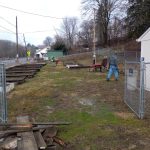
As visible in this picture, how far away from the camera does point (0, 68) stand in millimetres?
8383

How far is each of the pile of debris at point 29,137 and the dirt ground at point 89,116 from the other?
0.91 feet

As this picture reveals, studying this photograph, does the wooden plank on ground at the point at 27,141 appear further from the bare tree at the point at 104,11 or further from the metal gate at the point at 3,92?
the bare tree at the point at 104,11

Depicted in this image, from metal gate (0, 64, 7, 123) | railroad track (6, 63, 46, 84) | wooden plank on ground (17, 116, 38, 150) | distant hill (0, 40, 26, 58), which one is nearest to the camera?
wooden plank on ground (17, 116, 38, 150)

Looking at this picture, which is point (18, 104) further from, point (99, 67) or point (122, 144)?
point (99, 67)

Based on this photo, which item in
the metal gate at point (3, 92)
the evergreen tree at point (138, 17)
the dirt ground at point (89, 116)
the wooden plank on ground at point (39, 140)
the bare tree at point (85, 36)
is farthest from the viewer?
the bare tree at point (85, 36)

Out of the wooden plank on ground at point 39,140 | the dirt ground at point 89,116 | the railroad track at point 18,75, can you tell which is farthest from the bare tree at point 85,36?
the wooden plank on ground at point 39,140

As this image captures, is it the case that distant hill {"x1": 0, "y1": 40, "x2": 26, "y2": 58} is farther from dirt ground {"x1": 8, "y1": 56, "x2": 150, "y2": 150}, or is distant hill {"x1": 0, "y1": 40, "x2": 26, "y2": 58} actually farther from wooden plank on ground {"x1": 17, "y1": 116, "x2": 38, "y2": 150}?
wooden plank on ground {"x1": 17, "y1": 116, "x2": 38, "y2": 150}

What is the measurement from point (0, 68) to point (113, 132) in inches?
130

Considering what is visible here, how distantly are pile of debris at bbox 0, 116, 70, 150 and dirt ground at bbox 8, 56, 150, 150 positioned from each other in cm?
28

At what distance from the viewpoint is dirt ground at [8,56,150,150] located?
7.08 meters

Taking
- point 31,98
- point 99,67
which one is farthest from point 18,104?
point 99,67

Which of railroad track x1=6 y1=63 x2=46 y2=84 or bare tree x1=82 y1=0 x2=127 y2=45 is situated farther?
bare tree x1=82 y1=0 x2=127 y2=45

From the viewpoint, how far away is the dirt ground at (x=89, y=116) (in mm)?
7084

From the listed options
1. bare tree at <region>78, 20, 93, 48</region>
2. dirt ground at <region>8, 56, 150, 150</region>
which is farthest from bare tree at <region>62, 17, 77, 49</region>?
dirt ground at <region>8, 56, 150, 150</region>
